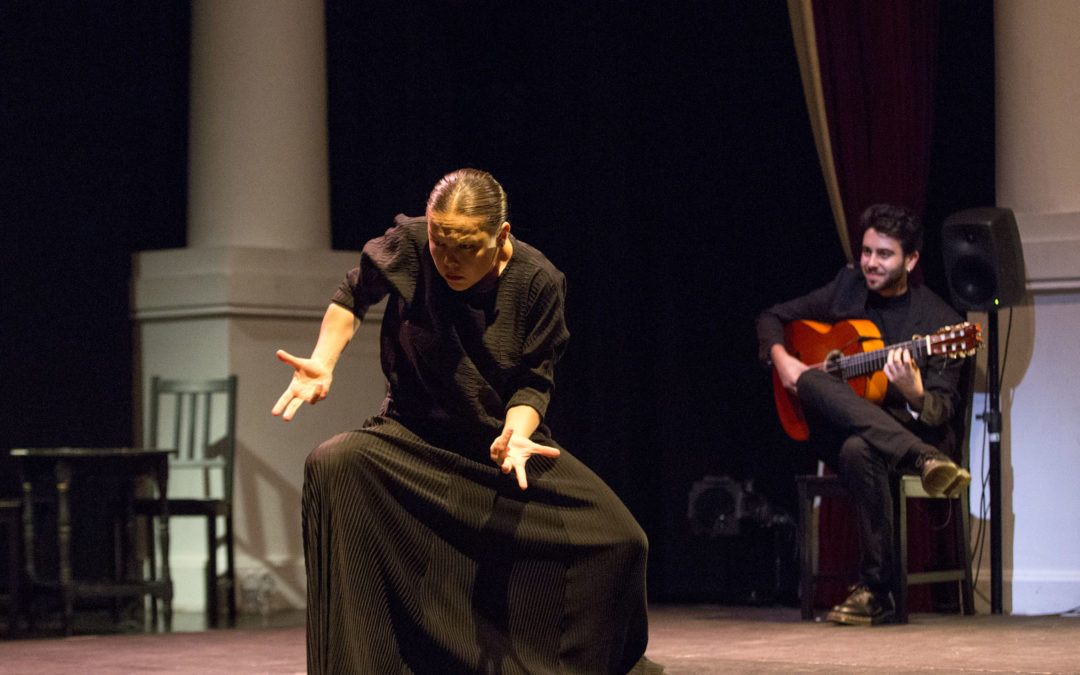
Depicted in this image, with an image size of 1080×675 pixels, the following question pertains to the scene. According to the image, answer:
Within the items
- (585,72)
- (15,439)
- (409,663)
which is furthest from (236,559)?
(409,663)

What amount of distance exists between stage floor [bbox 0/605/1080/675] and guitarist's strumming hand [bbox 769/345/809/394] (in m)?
0.77

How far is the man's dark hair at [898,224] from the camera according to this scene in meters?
5.01

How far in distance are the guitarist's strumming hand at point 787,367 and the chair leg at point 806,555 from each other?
0.34 metres

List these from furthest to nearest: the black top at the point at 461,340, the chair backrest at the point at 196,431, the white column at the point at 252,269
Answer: the white column at the point at 252,269
the chair backrest at the point at 196,431
the black top at the point at 461,340

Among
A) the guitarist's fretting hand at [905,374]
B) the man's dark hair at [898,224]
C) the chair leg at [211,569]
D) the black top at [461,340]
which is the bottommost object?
the chair leg at [211,569]

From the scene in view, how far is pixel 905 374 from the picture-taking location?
15.6 ft

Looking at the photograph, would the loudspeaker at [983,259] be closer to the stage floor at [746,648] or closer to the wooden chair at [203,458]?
the stage floor at [746,648]

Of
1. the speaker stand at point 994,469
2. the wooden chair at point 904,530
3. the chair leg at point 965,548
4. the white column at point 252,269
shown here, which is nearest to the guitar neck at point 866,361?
the wooden chair at point 904,530

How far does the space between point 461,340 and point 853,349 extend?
2.26 m

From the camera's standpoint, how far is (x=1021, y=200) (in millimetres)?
5438

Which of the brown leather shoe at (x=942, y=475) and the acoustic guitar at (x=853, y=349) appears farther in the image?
the acoustic guitar at (x=853, y=349)

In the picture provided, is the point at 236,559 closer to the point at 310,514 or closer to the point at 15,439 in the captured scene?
the point at 15,439

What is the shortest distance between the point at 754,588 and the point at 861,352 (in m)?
1.47

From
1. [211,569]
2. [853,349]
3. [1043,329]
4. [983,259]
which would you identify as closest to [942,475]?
[853,349]
